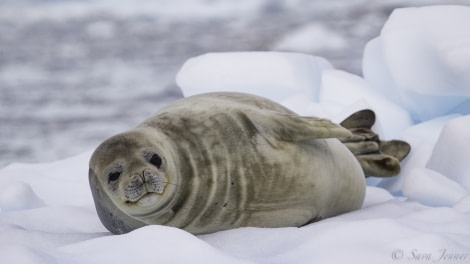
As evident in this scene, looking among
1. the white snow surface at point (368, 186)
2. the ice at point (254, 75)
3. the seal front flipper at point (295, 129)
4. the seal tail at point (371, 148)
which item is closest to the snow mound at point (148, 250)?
the white snow surface at point (368, 186)

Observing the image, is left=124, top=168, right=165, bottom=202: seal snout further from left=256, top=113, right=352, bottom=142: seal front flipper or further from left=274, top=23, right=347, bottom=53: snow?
left=274, top=23, right=347, bottom=53: snow

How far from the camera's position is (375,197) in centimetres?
362

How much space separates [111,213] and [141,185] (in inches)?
13.7

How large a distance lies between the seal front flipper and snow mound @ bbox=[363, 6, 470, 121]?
1.70m

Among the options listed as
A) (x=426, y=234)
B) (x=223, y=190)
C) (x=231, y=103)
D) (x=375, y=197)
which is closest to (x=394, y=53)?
(x=375, y=197)

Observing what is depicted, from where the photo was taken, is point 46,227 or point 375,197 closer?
point 46,227

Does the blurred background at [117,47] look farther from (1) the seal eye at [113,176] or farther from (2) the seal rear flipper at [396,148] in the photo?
(1) the seal eye at [113,176]

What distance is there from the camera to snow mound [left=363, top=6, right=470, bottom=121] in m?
4.27

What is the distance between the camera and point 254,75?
5.33m

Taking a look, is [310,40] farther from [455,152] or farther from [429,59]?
[455,152]

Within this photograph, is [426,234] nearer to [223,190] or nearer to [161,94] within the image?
[223,190]

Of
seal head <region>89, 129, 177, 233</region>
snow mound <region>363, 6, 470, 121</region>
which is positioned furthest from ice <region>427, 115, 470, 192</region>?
seal head <region>89, 129, 177, 233</region>

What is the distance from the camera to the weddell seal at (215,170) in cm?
247

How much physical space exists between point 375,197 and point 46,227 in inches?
65.5
